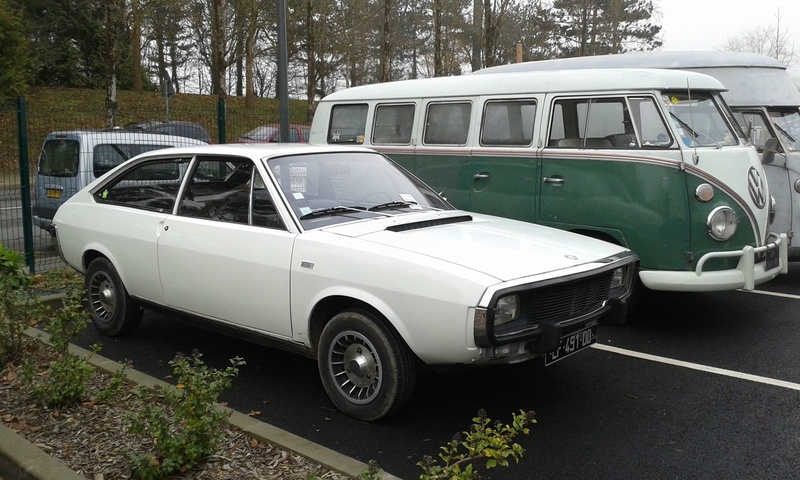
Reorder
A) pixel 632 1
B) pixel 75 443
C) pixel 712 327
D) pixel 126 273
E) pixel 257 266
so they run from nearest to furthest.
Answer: pixel 75 443 → pixel 257 266 → pixel 126 273 → pixel 712 327 → pixel 632 1

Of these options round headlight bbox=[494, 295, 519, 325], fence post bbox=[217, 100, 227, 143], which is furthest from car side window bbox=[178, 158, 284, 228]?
fence post bbox=[217, 100, 227, 143]

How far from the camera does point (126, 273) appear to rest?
634cm

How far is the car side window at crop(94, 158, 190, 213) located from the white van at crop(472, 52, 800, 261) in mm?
6273

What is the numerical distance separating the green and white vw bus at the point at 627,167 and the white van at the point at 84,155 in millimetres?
4107

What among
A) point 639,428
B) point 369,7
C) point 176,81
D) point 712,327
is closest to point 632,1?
point 369,7

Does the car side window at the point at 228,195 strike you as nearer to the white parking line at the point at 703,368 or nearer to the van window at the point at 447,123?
the white parking line at the point at 703,368

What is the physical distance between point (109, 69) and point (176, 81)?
33.2 meters

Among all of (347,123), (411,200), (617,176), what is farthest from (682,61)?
(411,200)

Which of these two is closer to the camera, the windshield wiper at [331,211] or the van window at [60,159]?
the windshield wiper at [331,211]

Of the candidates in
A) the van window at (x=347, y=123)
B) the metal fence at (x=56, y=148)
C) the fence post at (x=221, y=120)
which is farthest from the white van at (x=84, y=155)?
the van window at (x=347, y=123)

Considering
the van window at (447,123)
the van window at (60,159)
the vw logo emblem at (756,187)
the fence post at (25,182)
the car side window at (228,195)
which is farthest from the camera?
the van window at (60,159)

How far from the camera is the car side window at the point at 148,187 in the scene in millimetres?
6191

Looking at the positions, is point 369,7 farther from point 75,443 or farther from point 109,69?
point 75,443

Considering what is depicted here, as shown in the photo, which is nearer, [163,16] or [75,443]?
[75,443]
